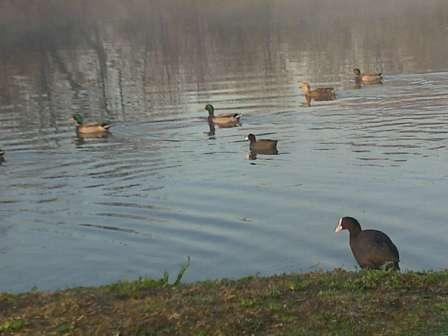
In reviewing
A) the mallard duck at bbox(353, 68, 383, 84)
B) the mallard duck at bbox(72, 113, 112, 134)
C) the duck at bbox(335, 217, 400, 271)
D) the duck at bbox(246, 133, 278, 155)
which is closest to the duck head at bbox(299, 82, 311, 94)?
the mallard duck at bbox(353, 68, 383, 84)

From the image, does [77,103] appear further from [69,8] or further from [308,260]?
[69,8]

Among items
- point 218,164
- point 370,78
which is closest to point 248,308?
point 218,164

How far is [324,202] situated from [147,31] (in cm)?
7090

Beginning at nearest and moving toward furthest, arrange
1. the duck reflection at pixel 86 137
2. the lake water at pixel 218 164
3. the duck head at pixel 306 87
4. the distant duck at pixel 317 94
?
the lake water at pixel 218 164 → the duck reflection at pixel 86 137 → the distant duck at pixel 317 94 → the duck head at pixel 306 87

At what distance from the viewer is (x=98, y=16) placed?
383ft

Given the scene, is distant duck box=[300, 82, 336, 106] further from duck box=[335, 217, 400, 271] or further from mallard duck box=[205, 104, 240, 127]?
duck box=[335, 217, 400, 271]

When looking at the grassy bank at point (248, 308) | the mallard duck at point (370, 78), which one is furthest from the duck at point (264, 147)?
the grassy bank at point (248, 308)

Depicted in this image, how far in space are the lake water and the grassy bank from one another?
4965 mm

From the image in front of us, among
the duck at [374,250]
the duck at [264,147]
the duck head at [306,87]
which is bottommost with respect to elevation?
the duck at [374,250]

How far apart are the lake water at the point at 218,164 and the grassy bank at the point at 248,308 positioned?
496cm

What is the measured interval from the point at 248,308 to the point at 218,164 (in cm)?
1654

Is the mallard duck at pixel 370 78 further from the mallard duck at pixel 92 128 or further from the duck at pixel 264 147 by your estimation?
the duck at pixel 264 147

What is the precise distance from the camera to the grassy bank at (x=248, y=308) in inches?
331

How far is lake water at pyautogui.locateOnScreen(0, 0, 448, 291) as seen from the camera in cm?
1647
